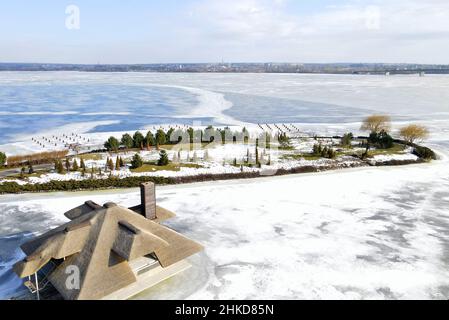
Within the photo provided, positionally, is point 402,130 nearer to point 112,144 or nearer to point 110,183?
point 112,144

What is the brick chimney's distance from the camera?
16.5 m

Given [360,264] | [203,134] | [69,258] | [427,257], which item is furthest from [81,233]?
[203,134]

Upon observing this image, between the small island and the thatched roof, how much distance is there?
12.5 metres

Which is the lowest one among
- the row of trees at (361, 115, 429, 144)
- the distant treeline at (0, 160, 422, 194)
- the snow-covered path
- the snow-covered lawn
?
the snow-covered path

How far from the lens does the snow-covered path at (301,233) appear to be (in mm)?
14852

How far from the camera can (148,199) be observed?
54.7ft

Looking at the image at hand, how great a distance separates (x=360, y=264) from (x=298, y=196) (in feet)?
29.4

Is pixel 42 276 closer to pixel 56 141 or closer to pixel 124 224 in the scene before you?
pixel 124 224

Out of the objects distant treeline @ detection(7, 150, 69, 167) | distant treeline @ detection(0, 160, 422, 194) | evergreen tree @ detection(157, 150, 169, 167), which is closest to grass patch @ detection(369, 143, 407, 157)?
distant treeline @ detection(0, 160, 422, 194)

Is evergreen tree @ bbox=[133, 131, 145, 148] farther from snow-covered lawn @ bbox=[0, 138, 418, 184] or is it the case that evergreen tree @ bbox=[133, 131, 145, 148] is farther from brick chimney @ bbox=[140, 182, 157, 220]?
brick chimney @ bbox=[140, 182, 157, 220]

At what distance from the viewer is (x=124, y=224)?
14219 millimetres

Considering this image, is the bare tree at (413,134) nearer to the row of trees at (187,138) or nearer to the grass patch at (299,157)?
the grass patch at (299,157)

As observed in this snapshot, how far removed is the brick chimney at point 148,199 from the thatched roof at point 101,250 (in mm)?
1663

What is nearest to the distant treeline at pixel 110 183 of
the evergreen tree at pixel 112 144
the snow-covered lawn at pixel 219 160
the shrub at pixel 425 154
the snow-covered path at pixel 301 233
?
the snow-covered lawn at pixel 219 160
